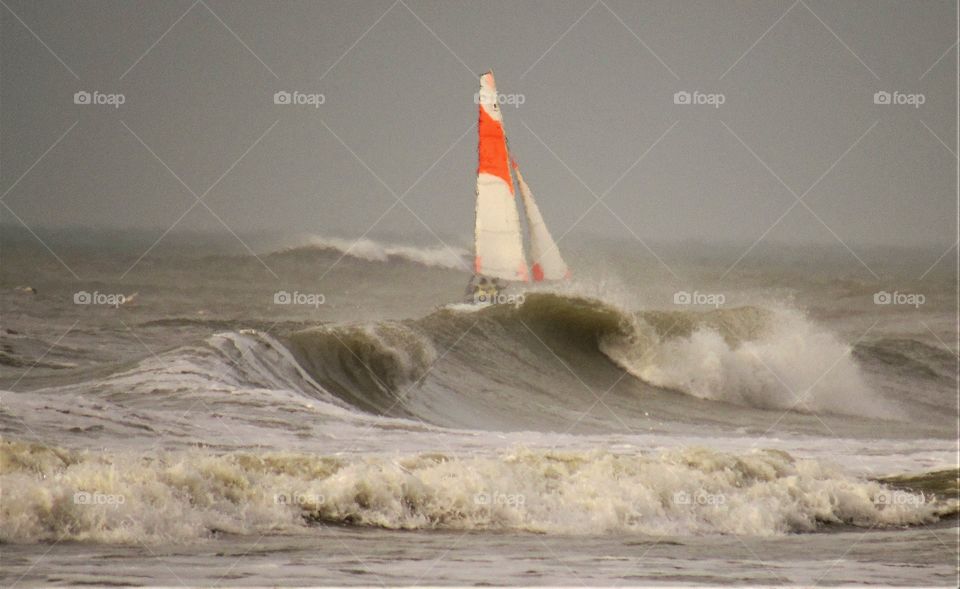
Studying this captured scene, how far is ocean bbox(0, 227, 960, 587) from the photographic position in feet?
21.8

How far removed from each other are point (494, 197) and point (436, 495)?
20.5ft

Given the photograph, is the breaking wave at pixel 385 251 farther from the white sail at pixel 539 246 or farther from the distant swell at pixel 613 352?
the white sail at pixel 539 246

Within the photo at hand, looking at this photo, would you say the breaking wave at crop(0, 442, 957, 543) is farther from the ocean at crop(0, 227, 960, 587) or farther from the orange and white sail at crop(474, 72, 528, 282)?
the orange and white sail at crop(474, 72, 528, 282)

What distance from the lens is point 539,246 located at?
45.1 feet

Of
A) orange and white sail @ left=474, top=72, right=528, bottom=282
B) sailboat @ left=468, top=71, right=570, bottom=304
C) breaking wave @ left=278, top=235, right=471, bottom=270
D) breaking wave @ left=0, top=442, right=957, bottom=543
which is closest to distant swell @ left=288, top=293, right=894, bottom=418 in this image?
sailboat @ left=468, top=71, right=570, bottom=304

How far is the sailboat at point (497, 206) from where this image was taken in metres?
13.4

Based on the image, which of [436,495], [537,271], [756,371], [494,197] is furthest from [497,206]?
[436,495]

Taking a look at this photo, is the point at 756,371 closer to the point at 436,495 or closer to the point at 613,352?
the point at 613,352

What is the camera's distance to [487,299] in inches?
563

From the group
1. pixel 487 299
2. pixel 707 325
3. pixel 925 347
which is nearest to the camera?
pixel 487 299

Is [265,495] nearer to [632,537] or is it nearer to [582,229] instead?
[632,537]

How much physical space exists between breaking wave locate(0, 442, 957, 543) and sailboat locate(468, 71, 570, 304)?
4799 mm

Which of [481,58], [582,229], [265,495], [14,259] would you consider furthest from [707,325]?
[265,495]

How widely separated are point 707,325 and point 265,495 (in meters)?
8.93
